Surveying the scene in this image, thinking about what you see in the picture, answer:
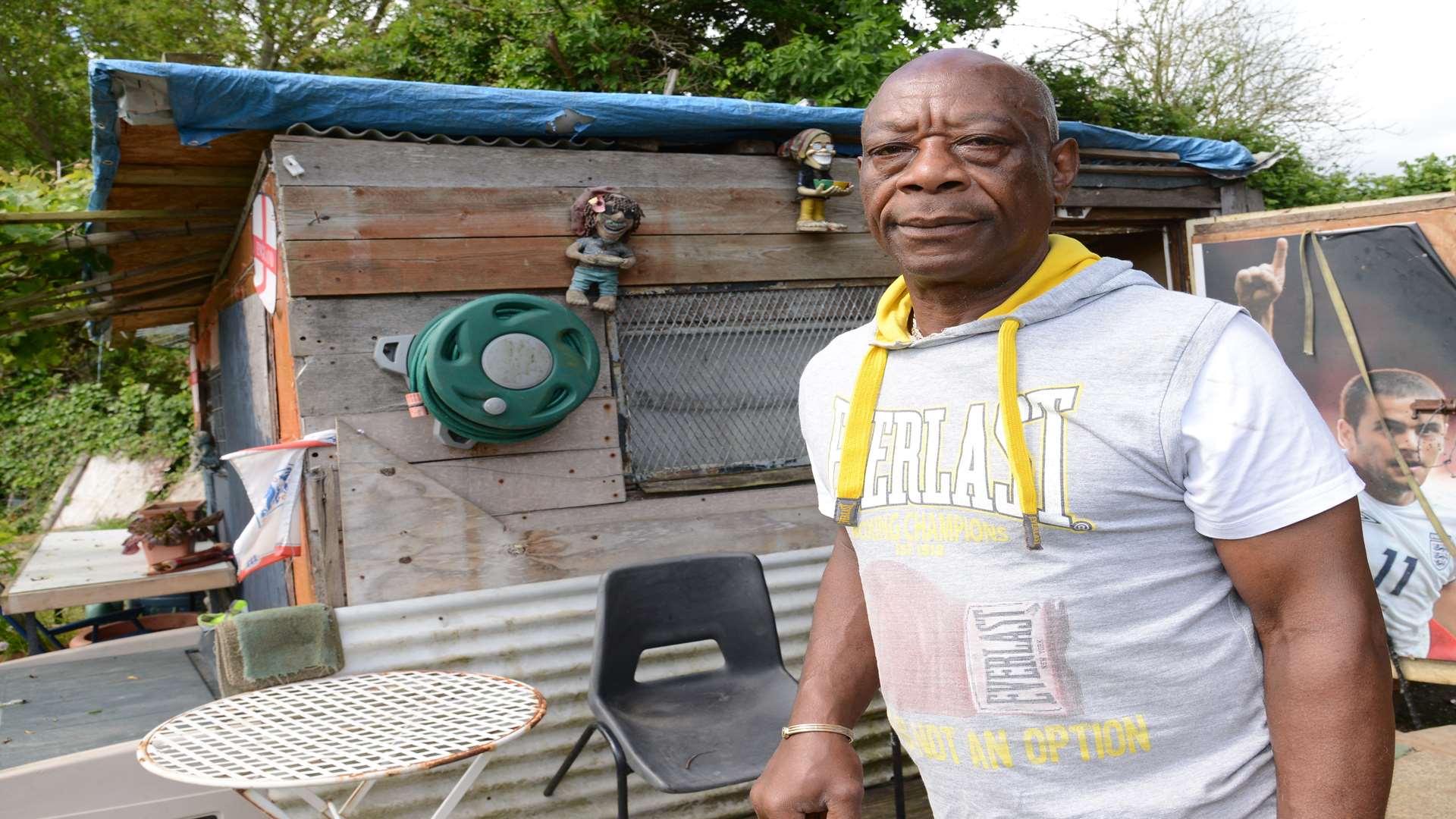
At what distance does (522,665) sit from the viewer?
12.7 feet

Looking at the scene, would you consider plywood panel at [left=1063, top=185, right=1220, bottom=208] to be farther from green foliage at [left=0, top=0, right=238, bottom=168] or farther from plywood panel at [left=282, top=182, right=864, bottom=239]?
green foliage at [left=0, top=0, right=238, bottom=168]

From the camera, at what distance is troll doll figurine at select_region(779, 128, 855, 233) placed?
A: 167 inches

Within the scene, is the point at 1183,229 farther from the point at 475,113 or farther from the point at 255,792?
the point at 255,792

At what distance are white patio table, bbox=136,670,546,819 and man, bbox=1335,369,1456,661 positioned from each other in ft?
11.8

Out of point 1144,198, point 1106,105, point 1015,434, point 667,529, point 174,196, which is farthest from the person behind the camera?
point 1106,105

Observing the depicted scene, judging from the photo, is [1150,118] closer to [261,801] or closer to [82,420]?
[261,801]

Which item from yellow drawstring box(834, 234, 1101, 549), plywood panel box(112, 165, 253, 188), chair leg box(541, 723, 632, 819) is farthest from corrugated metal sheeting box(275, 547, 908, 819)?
yellow drawstring box(834, 234, 1101, 549)

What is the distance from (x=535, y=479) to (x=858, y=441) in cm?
272

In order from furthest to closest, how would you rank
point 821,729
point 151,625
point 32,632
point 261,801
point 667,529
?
point 151,625, point 32,632, point 667,529, point 261,801, point 821,729

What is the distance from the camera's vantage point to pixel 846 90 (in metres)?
10.4

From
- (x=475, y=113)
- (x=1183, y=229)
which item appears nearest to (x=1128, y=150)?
(x=1183, y=229)

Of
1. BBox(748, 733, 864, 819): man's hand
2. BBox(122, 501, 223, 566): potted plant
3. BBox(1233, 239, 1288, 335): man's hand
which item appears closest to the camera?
BBox(748, 733, 864, 819): man's hand

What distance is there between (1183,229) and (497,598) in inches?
163

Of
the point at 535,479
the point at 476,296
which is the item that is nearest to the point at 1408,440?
the point at 535,479
